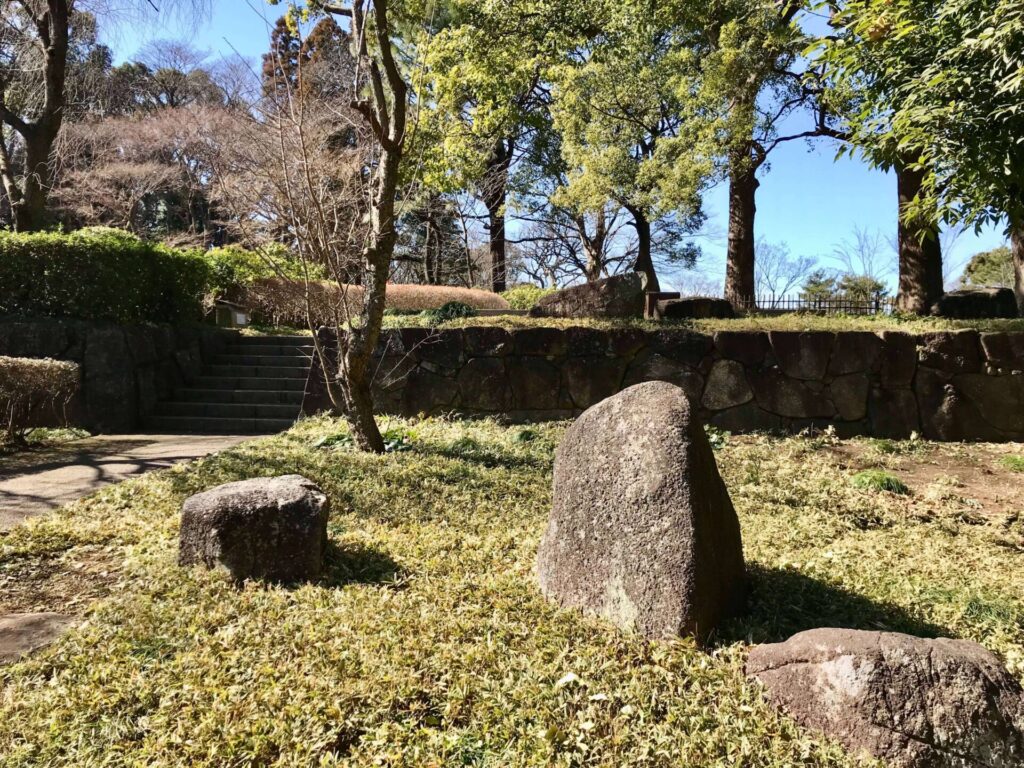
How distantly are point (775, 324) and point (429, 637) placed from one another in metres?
6.61

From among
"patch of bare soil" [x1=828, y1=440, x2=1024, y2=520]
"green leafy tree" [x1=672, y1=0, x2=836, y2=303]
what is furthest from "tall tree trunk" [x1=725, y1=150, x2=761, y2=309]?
"patch of bare soil" [x1=828, y1=440, x2=1024, y2=520]

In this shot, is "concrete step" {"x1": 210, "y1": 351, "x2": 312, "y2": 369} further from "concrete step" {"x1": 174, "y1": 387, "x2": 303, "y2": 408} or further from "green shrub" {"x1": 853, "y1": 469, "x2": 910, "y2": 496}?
"green shrub" {"x1": 853, "y1": 469, "x2": 910, "y2": 496}

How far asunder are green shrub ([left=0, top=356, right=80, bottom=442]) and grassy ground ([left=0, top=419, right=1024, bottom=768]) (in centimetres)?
258

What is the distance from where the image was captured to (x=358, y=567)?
341 cm

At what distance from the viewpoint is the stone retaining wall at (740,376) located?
736cm

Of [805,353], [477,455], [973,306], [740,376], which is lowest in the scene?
[477,455]

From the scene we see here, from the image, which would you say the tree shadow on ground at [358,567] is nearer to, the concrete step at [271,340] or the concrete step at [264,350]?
the concrete step at [264,350]

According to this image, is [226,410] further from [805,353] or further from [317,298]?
[805,353]

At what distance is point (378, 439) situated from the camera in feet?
19.7

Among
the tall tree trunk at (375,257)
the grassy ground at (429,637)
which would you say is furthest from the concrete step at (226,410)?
the grassy ground at (429,637)

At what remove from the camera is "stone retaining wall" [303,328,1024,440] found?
290 inches

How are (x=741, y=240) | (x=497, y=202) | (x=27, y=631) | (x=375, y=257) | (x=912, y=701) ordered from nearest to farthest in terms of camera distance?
(x=912, y=701) → (x=27, y=631) → (x=375, y=257) → (x=741, y=240) → (x=497, y=202)

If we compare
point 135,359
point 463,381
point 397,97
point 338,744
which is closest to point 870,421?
point 463,381

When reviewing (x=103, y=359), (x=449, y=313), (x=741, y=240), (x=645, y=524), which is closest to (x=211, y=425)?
(x=103, y=359)
